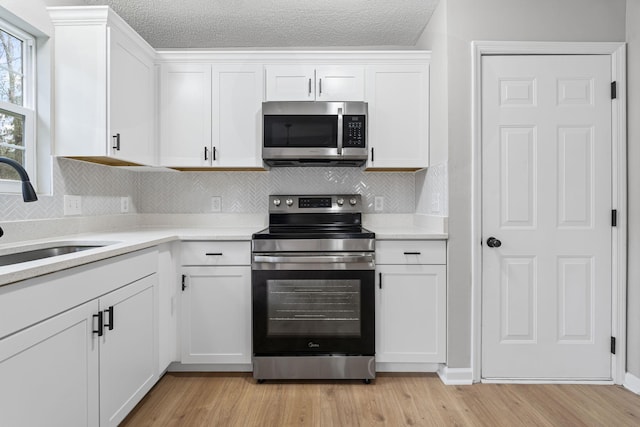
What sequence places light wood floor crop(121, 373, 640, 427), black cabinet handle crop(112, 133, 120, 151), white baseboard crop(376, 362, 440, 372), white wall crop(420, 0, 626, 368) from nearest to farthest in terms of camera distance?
1. light wood floor crop(121, 373, 640, 427)
2. black cabinet handle crop(112, 133, 120, 151)
3. white wall crop(420, 0, 626, 368)
4. white baseboard crop(376, 362, 440, 372)

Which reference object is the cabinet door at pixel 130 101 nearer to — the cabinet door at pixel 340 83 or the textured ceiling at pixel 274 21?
the textured ceiling at pixel 274 21

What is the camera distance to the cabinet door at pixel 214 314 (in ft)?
7.57

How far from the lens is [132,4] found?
2.42 m

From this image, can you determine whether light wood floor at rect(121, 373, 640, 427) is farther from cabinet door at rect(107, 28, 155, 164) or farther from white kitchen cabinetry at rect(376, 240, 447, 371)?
cabinet door at rect(107, 28, 155, 164)

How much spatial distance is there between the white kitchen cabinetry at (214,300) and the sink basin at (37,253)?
592 mm

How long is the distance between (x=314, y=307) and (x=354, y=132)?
1204mm

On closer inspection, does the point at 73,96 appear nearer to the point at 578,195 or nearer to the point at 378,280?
the point at 378,280

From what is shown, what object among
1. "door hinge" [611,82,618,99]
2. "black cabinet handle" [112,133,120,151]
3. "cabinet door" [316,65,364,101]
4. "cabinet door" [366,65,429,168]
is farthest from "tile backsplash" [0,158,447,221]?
"door hinge" [611,82,618,99]

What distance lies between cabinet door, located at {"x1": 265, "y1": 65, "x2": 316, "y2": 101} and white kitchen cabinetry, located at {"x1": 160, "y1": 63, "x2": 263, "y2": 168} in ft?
0.25

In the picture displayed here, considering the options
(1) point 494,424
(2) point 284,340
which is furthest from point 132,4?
(1) point 494,424

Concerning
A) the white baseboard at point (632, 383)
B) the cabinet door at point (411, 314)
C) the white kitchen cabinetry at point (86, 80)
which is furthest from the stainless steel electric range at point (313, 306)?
the white baseboard at point (632, 383)

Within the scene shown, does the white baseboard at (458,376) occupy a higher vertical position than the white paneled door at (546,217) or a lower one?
lower

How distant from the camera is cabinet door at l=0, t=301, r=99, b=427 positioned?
1.07m

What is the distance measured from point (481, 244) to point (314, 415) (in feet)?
4.60
